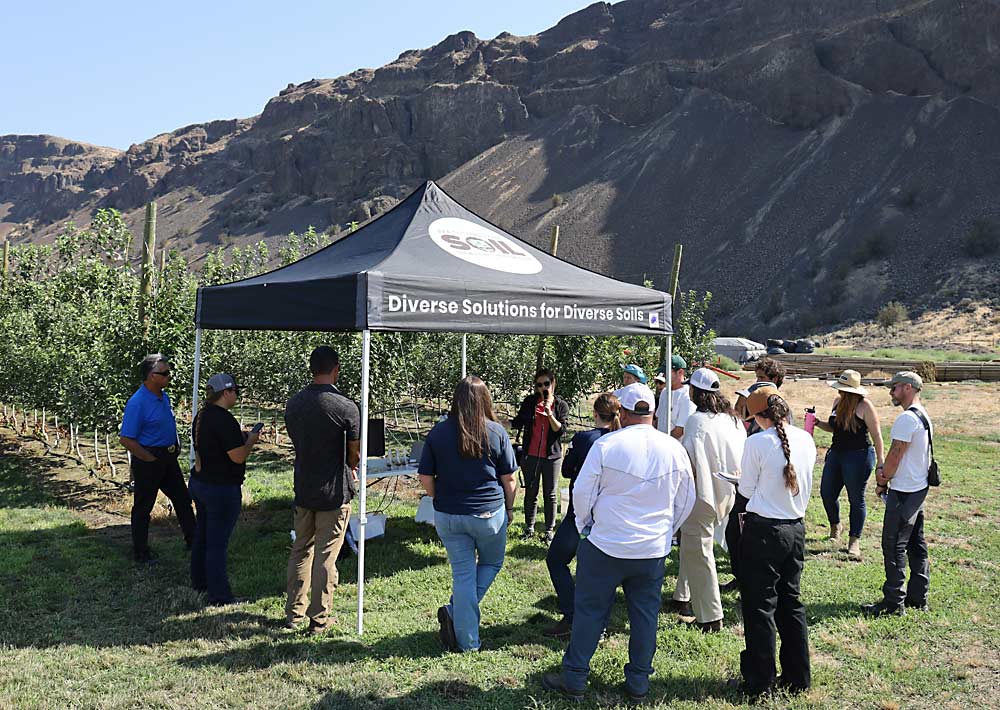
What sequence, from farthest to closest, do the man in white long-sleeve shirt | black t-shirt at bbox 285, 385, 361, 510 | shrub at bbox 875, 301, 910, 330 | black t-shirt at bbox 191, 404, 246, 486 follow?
shrub at bbox 875, 301, 910, 330 → black t-shirt at bbox 191, 404, 246, 486 → black t-shirt at bbox 285, 385, 361, 510 → the man in white long-sleeve shirt

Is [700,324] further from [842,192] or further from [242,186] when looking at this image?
[242,186]

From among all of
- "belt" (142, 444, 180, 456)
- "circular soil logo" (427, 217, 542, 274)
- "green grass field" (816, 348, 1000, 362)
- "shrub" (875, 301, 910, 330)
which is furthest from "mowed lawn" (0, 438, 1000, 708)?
"shrub" (875, 301, 910, 330)

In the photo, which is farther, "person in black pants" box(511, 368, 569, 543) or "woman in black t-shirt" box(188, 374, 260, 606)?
"person in black pants" box(511, 368, 569, 543)

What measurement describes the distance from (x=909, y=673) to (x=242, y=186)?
13244 cm

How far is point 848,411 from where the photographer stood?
6.77m

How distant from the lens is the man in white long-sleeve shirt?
161 inches

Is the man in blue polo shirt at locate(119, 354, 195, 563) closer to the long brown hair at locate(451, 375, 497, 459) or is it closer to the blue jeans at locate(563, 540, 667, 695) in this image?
the long brown hair at locate(451, 375, 497, 459)

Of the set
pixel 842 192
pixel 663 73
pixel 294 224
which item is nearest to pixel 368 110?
pixel 294 224

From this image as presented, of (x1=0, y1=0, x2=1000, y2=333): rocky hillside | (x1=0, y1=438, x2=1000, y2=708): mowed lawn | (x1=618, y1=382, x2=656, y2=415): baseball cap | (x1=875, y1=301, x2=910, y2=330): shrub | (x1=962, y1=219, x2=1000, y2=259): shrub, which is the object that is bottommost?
(x1=0, y1=438, x2=1000, y2=708): mowed lawn

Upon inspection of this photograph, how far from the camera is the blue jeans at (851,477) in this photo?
693cm

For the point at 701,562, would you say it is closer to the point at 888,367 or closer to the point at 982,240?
the point at 888,367

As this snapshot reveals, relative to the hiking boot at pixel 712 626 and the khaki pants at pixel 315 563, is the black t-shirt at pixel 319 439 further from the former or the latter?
the hiking boot at pixel 712 626

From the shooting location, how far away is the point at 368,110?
387 ft

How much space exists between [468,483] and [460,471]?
0.30ft
